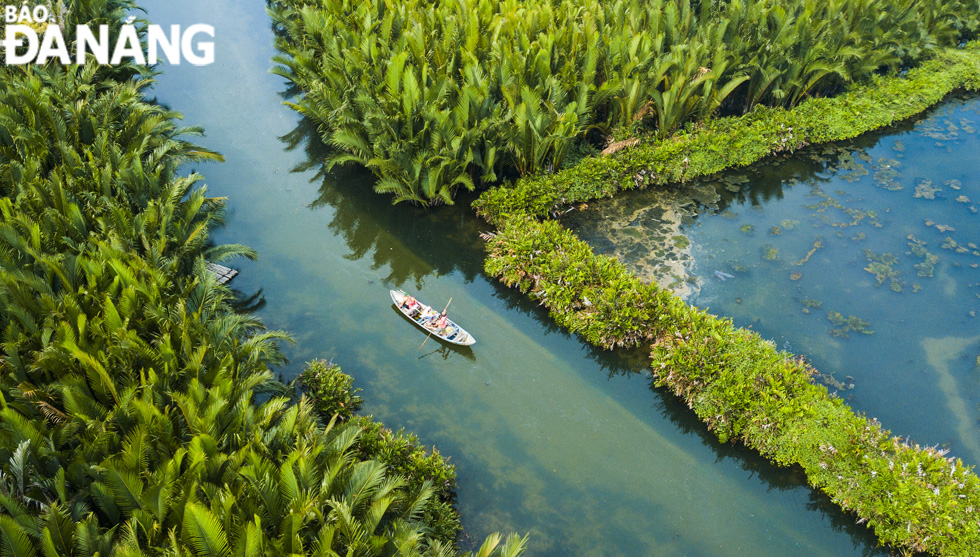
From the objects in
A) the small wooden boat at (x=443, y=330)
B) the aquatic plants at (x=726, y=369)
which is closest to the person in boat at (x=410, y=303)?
the small wooden boat at (x=443, y=330)

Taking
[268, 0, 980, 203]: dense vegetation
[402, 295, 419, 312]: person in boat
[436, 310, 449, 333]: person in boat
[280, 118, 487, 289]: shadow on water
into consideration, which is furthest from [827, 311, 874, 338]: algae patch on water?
[402, 295, 419, 312]: person in boat

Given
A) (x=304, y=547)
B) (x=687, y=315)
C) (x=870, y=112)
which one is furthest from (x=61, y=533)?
(x=870, y=112)

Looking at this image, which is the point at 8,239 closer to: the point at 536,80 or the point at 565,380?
the point at 565,380

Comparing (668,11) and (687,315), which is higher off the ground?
(668,11)

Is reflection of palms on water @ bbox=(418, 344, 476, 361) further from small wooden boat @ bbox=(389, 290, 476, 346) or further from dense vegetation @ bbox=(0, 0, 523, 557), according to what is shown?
dense vegetation @ bbox=(0, 0, 523, 557)

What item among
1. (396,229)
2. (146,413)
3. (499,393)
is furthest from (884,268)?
(146,413)

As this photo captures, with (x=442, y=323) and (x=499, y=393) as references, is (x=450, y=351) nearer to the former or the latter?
(x=442, y=323)

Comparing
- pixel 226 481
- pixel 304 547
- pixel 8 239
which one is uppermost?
pixel 8 239

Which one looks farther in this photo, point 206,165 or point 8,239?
point 206,165
